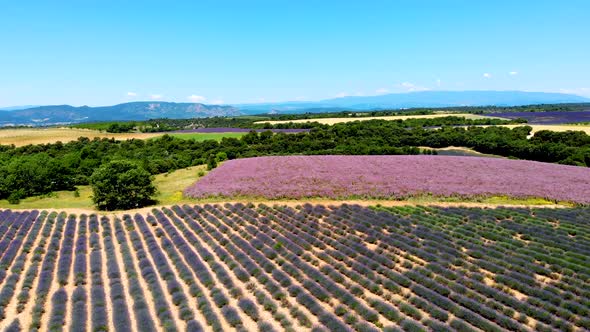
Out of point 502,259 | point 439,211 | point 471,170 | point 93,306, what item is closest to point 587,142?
point 471,170

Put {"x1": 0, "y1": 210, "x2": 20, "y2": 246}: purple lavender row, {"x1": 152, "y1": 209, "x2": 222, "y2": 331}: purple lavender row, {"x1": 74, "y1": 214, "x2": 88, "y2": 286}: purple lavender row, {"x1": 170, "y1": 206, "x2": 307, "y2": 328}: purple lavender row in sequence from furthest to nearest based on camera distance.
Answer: {"x1": 0, "y1": 210, "x2": 20, "y2": 246}: purple lavender row → {"x1": 74, "y1": 214, "x2": 88, "y2": 286}: purple lavender row → {"x1": 170, "y1": 206, "x2": 307, "y2": 328}: purple lavender row → {"x1": 152, "y1": 209, "x2": 222, "y2": 331}: purple lavender row

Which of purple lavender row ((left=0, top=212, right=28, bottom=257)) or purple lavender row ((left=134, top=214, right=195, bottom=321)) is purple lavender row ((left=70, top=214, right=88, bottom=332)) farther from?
purple lavender row ((left=0, top=212, right=28, bottom=257))

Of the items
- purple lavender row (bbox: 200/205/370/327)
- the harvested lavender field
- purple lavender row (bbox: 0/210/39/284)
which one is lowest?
purple lavender row (bbox: 200/205/370/327)

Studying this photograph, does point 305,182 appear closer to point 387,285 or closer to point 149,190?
point 149,190

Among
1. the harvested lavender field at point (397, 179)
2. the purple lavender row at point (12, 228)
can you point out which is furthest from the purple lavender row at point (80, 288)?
the harvested lavender field at point (397, 179)

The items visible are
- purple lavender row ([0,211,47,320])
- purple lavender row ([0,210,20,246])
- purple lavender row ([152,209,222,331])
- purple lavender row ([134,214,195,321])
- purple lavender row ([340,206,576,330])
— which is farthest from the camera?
purple lavender row ([0,210,20,246])

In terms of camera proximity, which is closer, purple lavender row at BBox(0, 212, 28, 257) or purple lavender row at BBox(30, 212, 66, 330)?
purple lavender row at BBox(30, 212, 66, 330)

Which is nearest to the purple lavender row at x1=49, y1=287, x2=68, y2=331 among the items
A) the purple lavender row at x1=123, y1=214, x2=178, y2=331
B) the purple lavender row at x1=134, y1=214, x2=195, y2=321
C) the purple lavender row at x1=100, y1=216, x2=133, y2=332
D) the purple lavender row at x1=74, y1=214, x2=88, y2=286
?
the purple lavender row at x1=74, y1=214, x2=88, y2=286

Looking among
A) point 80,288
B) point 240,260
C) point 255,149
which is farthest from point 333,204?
point 255,149
